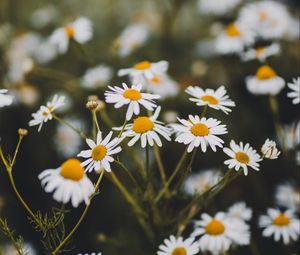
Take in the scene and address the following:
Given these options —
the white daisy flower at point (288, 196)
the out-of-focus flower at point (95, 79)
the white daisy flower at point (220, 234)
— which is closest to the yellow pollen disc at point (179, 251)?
the white daisy flower at point (220, 234)

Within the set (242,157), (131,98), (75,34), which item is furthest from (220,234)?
(75,34)

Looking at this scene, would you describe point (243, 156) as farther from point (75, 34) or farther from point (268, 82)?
point (75, 34)

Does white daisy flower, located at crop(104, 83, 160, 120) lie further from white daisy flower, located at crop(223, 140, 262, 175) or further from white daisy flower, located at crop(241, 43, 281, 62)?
white daisy flower, located at crop(241, 43, 281, 62)

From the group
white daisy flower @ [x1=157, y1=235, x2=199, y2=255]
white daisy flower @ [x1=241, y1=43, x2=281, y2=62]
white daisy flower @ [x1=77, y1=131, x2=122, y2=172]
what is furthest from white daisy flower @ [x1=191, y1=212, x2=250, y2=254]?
white daisy flower @ [x1=241, y1=43, x2=281, y2=62]

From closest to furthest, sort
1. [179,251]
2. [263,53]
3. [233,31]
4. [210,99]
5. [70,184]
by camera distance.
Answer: [70,184], [179,251], [210,99], [263,53], [233,31]

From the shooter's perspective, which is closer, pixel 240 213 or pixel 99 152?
pixel 99 152

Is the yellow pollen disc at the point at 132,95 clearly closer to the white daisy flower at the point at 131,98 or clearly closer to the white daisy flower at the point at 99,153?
the white daisy flower at the point at 131,98

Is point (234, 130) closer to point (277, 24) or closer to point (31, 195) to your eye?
point (277, 24)
